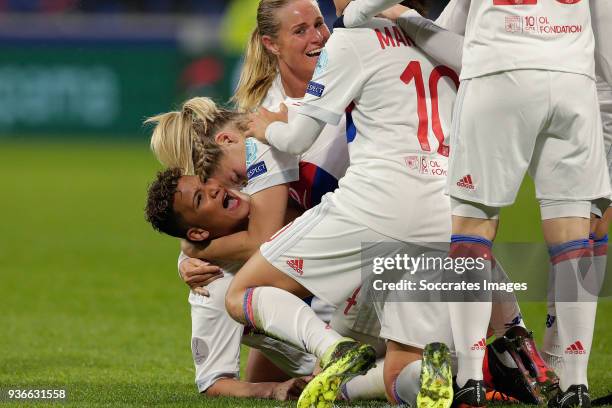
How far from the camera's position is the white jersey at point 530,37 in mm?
3510

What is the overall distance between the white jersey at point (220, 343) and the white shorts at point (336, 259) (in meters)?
0.44

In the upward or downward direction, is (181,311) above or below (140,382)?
below

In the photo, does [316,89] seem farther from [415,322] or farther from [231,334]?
[231,334]

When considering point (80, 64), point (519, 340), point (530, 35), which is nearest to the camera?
point (530, 35)

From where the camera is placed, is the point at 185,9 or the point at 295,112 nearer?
the point at 295,112

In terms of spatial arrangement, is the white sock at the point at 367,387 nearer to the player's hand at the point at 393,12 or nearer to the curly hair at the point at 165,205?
the curly hair at the point at 165,205

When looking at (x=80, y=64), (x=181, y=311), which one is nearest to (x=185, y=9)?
(x=80, y=64)

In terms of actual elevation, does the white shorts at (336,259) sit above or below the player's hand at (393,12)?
below

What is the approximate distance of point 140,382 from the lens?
4379 millimetres

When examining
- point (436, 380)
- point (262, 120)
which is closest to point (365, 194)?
point (262, 120)

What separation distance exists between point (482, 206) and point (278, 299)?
2.45ft

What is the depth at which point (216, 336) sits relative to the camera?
13.7 feet

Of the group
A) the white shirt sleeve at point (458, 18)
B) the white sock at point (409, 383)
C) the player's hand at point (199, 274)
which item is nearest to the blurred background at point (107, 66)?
the player's hand at point (199, 274)

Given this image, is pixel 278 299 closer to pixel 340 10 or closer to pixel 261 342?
pixel 261 342
